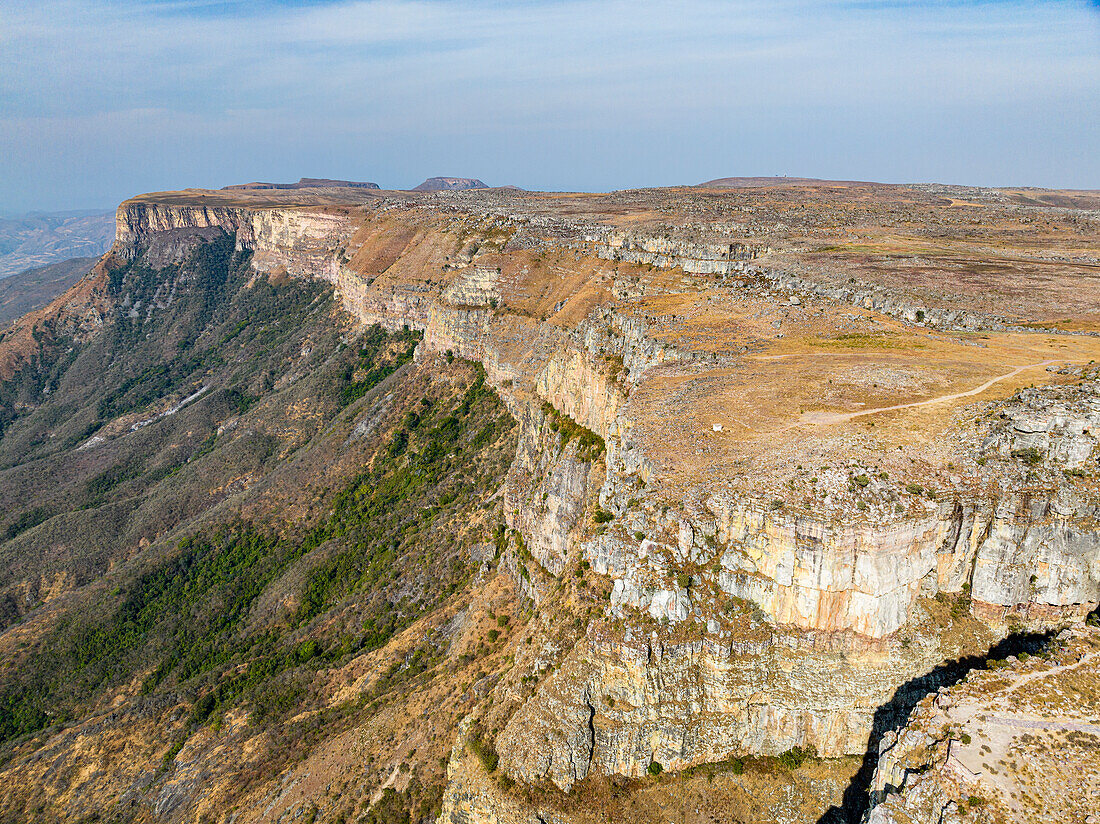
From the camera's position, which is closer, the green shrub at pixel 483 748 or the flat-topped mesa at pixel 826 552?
the flat-topped mesa at pixel 826 552

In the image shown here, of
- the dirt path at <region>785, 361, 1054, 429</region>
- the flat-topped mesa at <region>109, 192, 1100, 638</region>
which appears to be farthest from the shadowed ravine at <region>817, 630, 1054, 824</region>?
the dirt path at <region>785, 361, 1054, 429</region>

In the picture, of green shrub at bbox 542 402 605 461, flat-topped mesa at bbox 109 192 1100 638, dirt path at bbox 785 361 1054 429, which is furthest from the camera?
green shrub at bbox 542 402 605 461

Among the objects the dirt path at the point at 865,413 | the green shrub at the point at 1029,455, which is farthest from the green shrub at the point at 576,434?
the green shrub at the point at 1029,455

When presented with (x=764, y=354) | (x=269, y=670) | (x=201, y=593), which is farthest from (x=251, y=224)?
(x=764, y=354)

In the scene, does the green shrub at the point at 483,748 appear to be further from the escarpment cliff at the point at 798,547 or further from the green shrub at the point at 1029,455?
the green shrub at the point at 1029,455

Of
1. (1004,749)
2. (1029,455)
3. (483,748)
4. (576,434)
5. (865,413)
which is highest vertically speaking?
(865,413)

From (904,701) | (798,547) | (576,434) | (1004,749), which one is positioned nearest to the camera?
(1004,749)

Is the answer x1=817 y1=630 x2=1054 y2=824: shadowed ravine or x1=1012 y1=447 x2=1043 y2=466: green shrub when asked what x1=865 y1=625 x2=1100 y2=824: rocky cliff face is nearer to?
x1=817 y1=630 x2=1054 y2=824: shadowed ravine

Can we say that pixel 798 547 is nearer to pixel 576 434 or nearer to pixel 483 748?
pixel 483 748

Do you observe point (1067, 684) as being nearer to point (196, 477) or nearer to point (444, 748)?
point (444, 748)

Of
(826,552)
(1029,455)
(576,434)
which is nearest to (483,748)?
(826,552)

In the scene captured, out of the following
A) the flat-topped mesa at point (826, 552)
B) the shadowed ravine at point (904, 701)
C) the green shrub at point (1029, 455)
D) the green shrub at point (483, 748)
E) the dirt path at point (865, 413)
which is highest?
the dirt path at point (865, 413)
